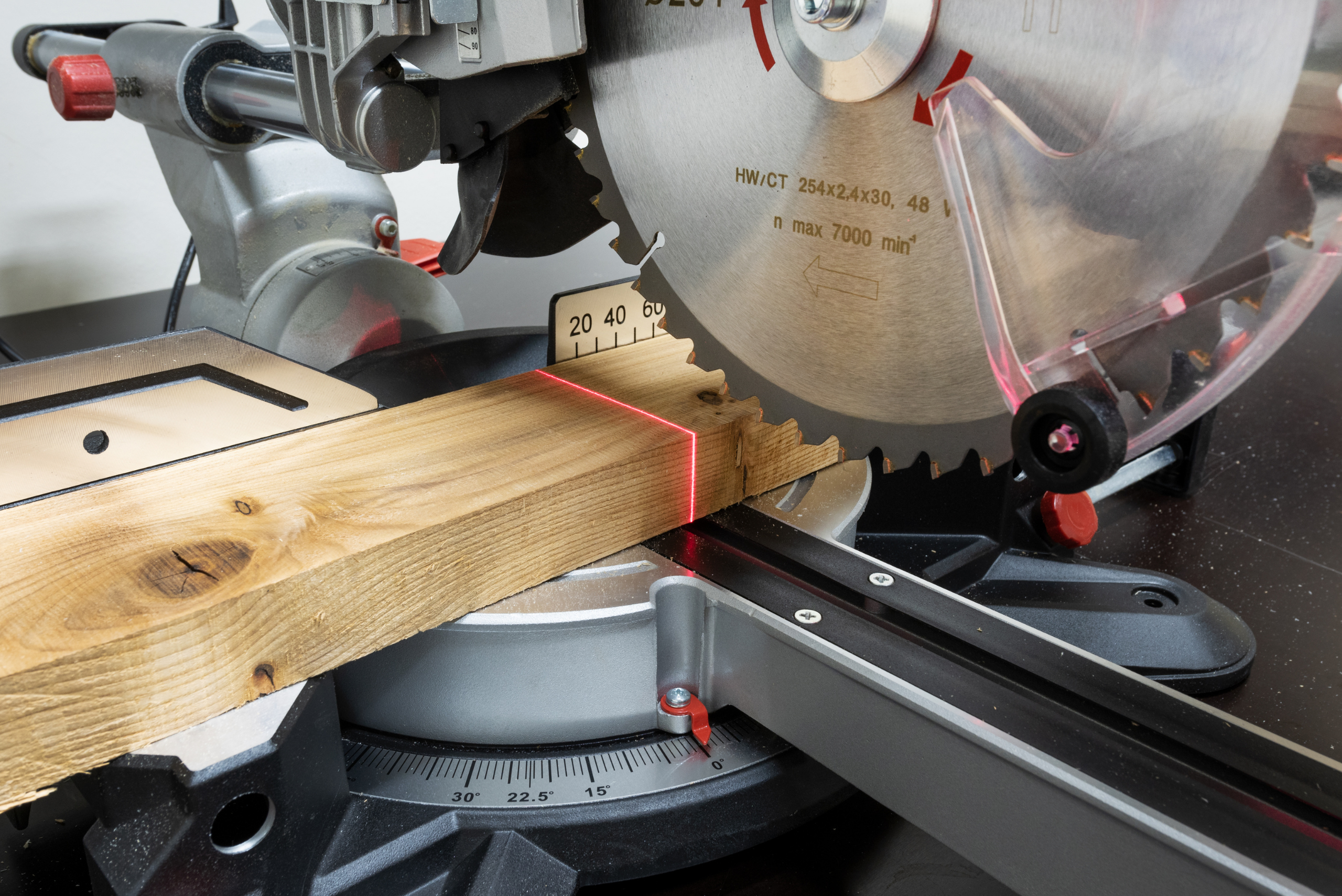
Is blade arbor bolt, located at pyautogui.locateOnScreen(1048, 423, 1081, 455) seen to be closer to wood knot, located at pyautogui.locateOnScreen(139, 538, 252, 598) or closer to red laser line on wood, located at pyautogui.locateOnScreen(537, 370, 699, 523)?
red laser line on wood, located at pyautogui.locateOnScreen(537, 370, 699, 523)

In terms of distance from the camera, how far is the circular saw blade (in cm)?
58

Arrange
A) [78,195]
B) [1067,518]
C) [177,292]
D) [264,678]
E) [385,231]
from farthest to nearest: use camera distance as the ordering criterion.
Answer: [78,195] < [177,292] < [385,231] < [1067,518] < [264,678]

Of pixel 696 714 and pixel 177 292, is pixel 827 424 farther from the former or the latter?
pixel 177 292

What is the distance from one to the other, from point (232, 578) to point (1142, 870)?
553mm

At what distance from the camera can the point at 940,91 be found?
23.9 inches

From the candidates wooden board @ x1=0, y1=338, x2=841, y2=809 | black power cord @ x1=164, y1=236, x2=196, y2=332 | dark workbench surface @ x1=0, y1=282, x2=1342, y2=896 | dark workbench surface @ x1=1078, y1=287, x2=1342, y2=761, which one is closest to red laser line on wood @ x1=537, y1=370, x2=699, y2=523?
wooden board @ x1=0, y1=338, x2=841, y2=809

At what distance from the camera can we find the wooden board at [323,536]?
597mm

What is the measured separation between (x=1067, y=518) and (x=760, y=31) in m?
0.67

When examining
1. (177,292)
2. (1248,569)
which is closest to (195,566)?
(1248,569)

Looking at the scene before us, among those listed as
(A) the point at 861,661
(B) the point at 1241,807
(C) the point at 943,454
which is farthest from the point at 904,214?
(B) the point at 1241,807

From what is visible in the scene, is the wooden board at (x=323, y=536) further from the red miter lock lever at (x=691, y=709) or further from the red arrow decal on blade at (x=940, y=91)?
the red arrow decal on blade at (x=940, y=91)

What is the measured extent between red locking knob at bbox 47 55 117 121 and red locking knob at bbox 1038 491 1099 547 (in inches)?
50.0

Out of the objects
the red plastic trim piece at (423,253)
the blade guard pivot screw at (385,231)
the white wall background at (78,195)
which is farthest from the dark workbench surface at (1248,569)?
the blade guard pivot screw at (385,231)

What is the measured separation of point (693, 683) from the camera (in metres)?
0.83
